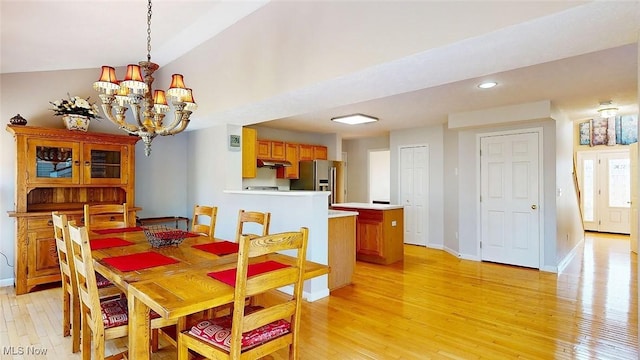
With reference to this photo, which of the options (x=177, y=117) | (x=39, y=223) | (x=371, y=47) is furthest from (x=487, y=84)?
(x=39, y=223)

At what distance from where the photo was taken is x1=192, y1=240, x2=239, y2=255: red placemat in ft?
7.70

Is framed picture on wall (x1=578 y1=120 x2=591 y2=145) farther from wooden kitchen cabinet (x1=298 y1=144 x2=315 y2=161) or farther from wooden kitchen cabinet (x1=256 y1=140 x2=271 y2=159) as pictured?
wooden kitchen cabinet (x1=256 y1=140 x2=271 y2=159)

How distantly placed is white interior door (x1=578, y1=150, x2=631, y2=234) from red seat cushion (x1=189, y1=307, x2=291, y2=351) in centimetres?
937

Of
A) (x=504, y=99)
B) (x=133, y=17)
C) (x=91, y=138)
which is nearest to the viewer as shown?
(x=133, y=17)

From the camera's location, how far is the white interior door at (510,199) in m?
4.81

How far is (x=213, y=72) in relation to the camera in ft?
12.2

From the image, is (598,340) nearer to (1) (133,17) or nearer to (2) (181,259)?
(2) (181,259)

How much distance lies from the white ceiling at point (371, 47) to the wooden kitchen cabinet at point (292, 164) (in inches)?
78.9

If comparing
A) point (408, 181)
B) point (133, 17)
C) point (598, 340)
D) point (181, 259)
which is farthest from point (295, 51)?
point (408, 181)

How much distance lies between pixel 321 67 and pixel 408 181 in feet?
15.3

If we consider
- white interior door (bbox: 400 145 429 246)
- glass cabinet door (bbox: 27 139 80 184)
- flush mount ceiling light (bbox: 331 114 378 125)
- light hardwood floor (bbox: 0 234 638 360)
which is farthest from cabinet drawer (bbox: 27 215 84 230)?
white interior door (bbox: 400 145 429 246)

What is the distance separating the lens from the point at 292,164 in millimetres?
6703

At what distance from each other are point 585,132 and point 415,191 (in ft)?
16.6

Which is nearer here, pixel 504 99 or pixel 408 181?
pixel 504 99
